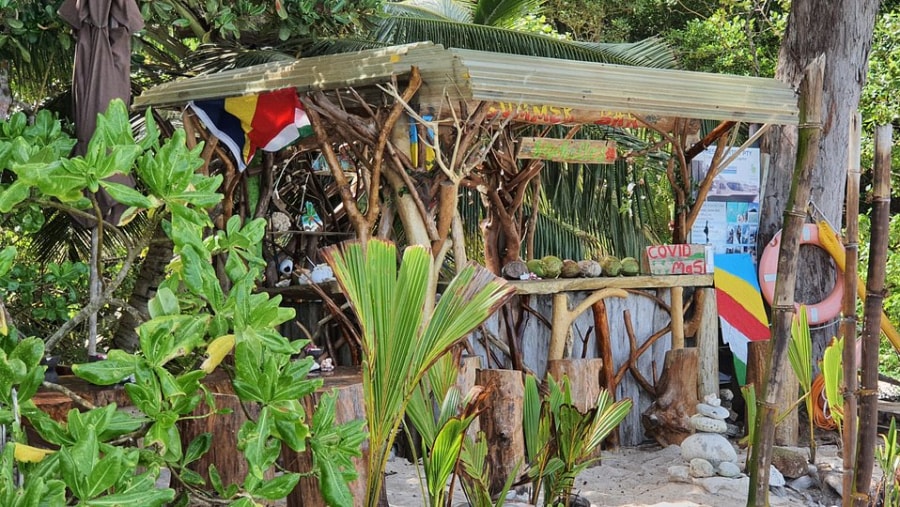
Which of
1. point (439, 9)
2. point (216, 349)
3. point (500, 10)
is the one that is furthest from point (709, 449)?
point (439, 9)

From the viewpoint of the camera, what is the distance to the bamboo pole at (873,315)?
10.5 ft

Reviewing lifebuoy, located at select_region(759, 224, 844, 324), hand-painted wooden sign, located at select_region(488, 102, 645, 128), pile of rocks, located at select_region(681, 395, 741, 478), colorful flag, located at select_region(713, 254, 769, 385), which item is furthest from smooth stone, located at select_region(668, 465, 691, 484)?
hand-painted wooden sign, located at select_region(488, 102, 645, 128)

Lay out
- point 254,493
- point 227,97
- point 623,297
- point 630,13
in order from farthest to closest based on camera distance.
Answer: point 630,13 → point 623,297 → point 227,97 → point 254,493

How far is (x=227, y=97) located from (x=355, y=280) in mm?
2725

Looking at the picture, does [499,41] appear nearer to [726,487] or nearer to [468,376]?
[468,376]

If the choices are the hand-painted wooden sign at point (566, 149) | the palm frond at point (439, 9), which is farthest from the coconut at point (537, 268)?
the palm frond at point (439, 9)

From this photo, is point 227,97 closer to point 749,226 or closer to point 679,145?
point 679,145

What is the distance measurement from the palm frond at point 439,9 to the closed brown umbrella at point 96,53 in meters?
6.39

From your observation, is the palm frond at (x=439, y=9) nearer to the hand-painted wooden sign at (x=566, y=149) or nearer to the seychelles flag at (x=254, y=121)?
the hand-painted wooden sign at (x=566, y=149)

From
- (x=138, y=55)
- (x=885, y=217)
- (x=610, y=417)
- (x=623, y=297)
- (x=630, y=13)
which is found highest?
(x=630, y=13)

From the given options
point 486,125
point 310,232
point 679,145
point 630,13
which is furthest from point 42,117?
point 630,13

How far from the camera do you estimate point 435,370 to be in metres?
4.05

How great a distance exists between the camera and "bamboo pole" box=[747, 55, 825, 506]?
321cm

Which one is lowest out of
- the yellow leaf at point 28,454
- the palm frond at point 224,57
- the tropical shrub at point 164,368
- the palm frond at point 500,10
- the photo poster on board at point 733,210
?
the yellow leaf at point 28,454
